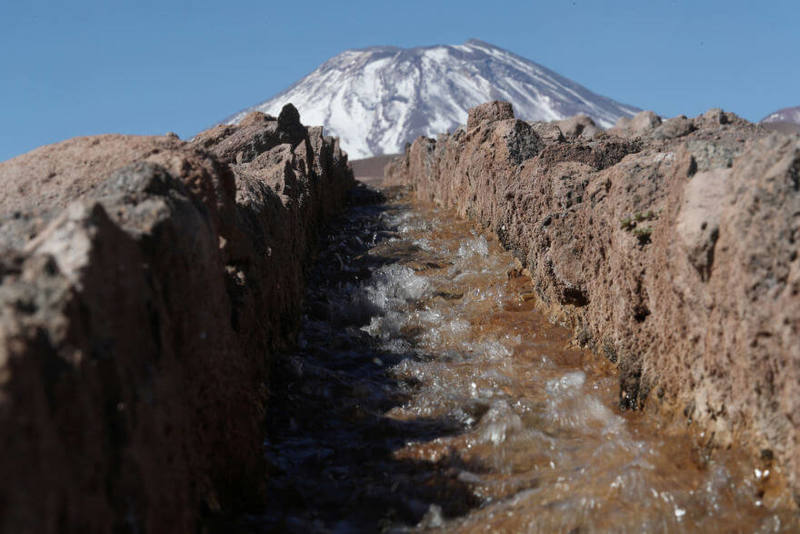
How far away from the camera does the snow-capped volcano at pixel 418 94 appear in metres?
122

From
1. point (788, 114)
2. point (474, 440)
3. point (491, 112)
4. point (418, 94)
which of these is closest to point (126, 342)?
point (474, 440)

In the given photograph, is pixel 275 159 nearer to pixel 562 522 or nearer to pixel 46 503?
pixel 562 522

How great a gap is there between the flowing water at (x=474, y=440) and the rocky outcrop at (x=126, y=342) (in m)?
0.43

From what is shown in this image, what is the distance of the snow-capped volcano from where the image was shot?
402 feet

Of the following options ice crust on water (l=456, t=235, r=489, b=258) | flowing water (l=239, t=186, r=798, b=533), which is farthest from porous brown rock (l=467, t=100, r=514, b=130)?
flowing water (l=239, t=186, r=798, b=533)

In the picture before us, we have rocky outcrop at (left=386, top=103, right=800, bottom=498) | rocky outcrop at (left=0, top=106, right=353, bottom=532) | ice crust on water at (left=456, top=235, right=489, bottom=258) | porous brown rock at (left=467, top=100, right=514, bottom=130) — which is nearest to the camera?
rocky outcrop at (left=0, top=106, right=353, bottom=532)

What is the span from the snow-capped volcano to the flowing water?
359 feet

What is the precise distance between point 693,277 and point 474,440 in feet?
4.64

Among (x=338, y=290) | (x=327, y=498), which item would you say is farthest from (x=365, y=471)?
(x=338, y=290)

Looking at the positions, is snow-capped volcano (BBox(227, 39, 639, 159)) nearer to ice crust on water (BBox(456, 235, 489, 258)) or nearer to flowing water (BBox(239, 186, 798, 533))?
ice crust on water (BBox(456, 235, 489, 258))

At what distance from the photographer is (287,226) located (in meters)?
6.40

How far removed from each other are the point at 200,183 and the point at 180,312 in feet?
3.46

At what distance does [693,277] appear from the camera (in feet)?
11.0

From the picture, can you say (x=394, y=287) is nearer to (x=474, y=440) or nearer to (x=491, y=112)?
(x=474, y=440)
